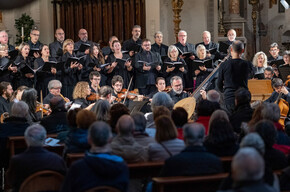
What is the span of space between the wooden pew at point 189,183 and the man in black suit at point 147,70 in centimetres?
619

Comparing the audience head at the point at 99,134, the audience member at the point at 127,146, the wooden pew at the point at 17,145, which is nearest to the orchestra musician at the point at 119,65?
the wooden pew at the point at 17,145

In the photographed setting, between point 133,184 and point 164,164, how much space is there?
3.66ft

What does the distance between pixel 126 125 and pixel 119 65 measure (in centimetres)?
574

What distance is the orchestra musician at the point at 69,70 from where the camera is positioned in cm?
1029

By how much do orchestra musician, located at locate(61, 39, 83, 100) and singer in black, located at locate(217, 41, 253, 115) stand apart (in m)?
3.24

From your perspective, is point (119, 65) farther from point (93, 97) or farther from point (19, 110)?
point (19, 110)

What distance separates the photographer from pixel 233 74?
7.64 meters

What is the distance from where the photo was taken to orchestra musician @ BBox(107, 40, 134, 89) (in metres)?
10.5

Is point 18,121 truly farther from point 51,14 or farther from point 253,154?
point 51,14

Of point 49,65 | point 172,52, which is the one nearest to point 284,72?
point 172,52

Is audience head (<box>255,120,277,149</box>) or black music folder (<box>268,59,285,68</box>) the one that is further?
black music folder (<box>268,59,285,68</box>)

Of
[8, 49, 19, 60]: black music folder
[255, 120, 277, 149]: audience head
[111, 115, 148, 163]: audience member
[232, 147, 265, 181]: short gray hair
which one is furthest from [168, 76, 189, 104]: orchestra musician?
[232, 147, 265, 181]: short gray hair

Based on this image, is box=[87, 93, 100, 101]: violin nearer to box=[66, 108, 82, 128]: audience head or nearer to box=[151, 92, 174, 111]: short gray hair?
box=[151, 92, 174, 111]: short gray hair

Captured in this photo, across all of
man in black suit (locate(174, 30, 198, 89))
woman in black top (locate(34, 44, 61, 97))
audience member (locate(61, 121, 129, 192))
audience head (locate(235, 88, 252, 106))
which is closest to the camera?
audience member (locate(61, 121, 129, 192))
